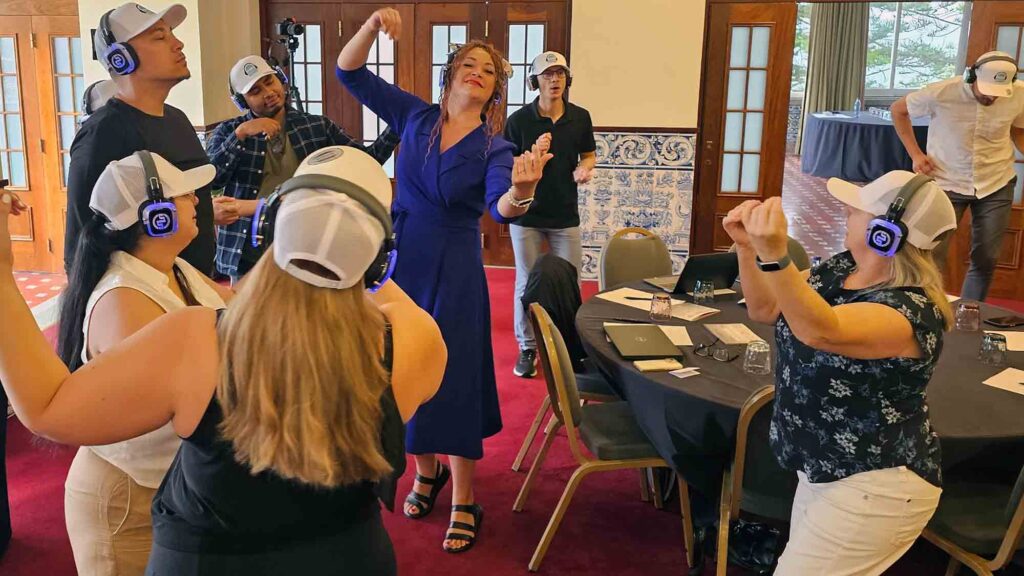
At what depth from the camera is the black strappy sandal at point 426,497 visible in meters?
3.29

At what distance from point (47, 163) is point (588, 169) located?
4328mm

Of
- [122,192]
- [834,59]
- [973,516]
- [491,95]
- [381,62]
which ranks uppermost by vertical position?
[834,59]

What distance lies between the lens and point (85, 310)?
184 cm

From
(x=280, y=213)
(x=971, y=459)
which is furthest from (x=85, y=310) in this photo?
(x=971, y=459)

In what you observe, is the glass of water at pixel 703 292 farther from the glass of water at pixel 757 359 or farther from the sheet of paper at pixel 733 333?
the glass of water at pixel 757 359

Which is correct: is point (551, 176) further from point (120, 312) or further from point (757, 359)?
point (120, 312)

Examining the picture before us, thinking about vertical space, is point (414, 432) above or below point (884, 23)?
below

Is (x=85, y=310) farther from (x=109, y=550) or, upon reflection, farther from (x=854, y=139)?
(x=854, y=139)

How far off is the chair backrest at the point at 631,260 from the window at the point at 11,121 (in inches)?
191

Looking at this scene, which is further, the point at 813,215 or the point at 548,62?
the point at 813,215

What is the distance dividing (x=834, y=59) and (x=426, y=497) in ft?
45.4

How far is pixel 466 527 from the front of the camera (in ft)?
10.3

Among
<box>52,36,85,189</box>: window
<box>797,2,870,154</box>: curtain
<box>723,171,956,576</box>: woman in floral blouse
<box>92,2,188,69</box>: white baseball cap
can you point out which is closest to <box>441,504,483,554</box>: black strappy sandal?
<box>723,171,956,576</box>: woman in floral blouse

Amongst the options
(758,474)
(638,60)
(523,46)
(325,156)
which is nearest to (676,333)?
(758,474)
